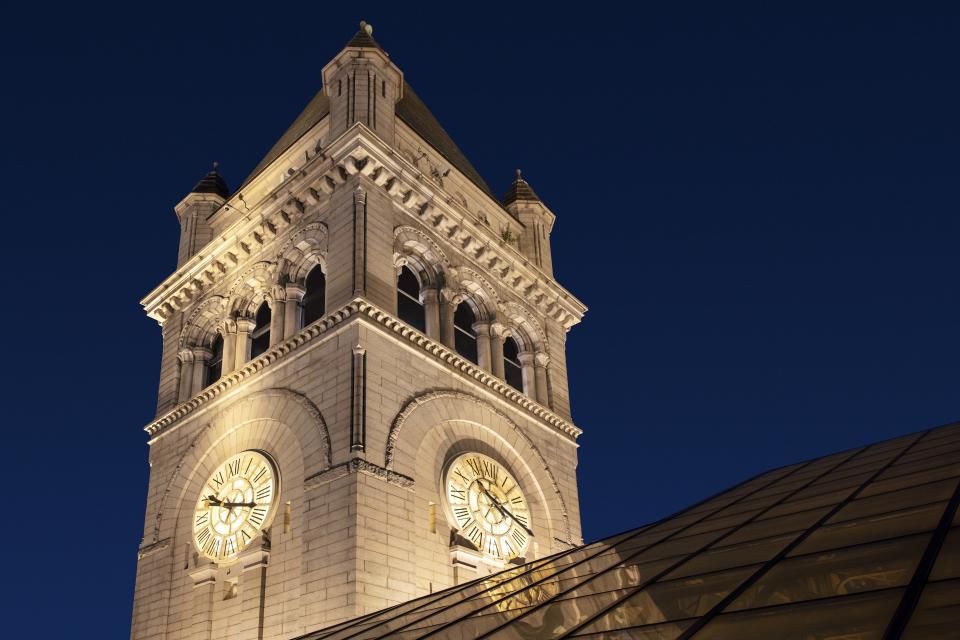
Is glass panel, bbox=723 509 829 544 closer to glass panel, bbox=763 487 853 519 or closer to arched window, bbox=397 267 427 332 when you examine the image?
glass panel, bbox=763 487 853 519

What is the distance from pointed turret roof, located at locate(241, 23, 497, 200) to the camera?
42281 millimetres

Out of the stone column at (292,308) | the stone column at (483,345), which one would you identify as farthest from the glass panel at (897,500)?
the stone column at (292,308)

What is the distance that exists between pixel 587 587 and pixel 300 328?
22744mm

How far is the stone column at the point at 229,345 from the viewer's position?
124 feet

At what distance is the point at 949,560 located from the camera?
11.1 meters

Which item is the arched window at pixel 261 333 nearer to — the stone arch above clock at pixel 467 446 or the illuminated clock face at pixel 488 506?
the stone arch above clock at pixel 467 446

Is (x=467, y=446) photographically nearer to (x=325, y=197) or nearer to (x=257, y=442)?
(x=257, y=442)

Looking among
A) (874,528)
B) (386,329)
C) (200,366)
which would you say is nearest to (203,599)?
(386,329)

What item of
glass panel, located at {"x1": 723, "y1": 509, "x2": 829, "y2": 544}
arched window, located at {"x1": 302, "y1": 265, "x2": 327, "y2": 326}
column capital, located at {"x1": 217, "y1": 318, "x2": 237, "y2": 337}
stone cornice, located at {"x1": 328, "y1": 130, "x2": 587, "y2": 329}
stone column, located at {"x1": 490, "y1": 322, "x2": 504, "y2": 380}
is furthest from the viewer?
stone column, located at {"x1": 490, "y1": 322, "x2": 504, "y2": 380}

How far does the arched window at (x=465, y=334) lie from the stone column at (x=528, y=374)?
9.47 ft

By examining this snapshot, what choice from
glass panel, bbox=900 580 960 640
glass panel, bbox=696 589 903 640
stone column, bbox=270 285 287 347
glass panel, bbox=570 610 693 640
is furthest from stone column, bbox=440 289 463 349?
glass panel, bbox=900 580 960 640

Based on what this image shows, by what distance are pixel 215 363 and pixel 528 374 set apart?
14.2 m

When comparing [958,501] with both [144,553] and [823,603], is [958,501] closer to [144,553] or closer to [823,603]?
[823,603]

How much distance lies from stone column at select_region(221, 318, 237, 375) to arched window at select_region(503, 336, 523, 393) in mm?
11790
